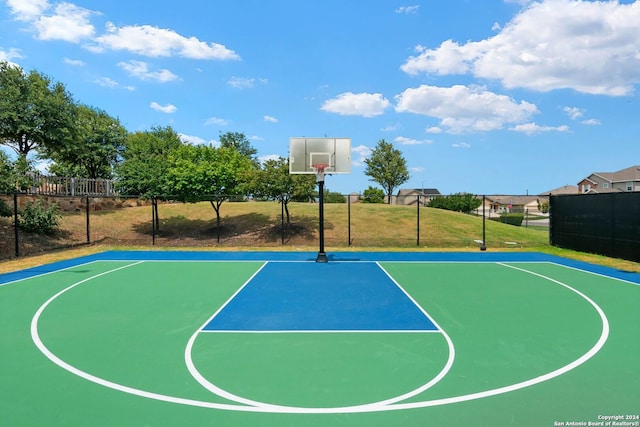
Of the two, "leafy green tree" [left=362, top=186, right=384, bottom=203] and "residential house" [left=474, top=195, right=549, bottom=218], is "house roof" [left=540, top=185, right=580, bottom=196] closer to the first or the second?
"residential house" [left=474, top=195, right=549, bottom=218]

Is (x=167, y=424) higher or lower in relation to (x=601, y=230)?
lower

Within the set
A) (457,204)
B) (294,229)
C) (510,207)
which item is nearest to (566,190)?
(510,207)

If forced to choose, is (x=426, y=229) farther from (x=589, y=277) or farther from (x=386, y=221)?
(x=589, y=277)

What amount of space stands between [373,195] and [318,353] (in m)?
44.7

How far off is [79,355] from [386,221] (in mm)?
22242

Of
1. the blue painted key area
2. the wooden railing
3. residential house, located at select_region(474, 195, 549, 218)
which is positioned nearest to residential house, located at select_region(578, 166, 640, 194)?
residential house, located at select_region(474, 195, 549, 218)

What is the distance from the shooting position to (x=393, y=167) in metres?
49.1

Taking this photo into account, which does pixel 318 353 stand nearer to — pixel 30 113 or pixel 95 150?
pixel 30 113

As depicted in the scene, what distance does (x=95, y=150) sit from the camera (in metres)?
38.3

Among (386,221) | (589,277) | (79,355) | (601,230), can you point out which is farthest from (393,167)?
(79,355)

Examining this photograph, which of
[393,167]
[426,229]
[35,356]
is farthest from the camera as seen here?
[393,167]

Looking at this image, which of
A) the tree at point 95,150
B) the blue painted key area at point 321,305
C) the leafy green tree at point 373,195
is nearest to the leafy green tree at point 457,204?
the leafy green tree at point 373,195

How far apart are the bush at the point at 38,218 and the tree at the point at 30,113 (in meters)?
7.67

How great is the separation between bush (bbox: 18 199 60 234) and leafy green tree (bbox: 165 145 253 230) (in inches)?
244
